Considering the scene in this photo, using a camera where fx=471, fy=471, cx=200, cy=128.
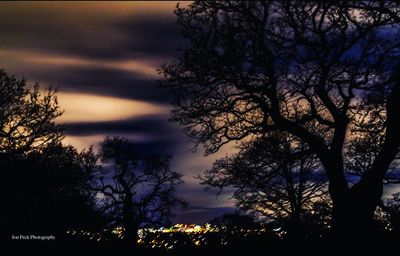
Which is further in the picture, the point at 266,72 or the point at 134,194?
the point at 134,194

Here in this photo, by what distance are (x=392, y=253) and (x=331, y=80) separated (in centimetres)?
569

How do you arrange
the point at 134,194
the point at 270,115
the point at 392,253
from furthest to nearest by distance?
the point at 134,194
the point at 270,115
the point at 392,253

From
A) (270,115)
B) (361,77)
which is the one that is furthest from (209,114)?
(361,77)

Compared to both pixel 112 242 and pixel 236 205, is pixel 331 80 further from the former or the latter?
pixel 236 205

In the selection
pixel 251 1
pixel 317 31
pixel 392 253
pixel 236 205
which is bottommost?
pixel 392 253

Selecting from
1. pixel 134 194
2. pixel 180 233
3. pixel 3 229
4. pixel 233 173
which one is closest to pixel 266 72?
pixel 233 173

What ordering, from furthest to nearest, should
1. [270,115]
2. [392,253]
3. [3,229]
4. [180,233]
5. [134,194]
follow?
[134,194] → [3,229] → [180,233] → [270,115] → [392,253]

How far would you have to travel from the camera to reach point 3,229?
2061 cm

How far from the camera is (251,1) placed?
1518cm

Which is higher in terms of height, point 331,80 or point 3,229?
point 331,80

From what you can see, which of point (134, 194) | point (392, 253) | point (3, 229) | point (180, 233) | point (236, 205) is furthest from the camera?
point (134, 194)

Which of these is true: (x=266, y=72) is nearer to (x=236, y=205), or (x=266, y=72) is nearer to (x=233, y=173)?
(x=233, y=173)

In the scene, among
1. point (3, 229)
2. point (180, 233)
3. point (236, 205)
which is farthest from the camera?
point (236, 205)

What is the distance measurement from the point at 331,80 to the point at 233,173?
20.7ft
